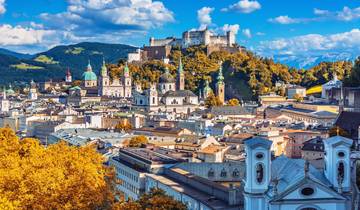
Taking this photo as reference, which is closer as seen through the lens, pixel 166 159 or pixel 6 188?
pixel 6 188

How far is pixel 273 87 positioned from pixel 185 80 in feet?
65.9

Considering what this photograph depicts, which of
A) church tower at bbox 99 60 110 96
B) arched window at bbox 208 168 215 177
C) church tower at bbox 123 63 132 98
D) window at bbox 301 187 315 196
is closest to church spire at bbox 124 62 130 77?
church tower at bbox 123 63 132 98

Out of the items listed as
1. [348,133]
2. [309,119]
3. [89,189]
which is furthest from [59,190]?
[309,119]

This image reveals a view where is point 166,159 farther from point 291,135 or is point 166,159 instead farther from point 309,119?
point 309,119

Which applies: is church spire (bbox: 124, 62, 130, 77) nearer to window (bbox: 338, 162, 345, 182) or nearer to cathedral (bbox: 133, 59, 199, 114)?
cathedral (bbox: 133, 59, 199, 114)

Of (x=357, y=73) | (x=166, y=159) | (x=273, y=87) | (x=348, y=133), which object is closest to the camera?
(x=166, y=159)

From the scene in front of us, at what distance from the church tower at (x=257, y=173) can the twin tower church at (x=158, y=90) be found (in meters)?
92.6

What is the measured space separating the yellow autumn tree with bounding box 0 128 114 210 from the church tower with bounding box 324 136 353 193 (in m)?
11.6

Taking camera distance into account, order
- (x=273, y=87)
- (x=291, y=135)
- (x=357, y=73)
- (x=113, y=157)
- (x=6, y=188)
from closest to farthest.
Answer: (x=6, y=188)
(x=113, y=157)
(x=291, y=135)
(x=357, y=73)
(x=273, y=87)

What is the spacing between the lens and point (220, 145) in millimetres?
68188

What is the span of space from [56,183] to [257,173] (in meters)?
10.3

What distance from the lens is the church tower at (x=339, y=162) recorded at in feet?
103

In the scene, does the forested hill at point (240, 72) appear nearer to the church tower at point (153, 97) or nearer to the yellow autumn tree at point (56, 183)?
the church tower at point (153, 97)

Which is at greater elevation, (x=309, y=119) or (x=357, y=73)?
(x=357, y=73)
